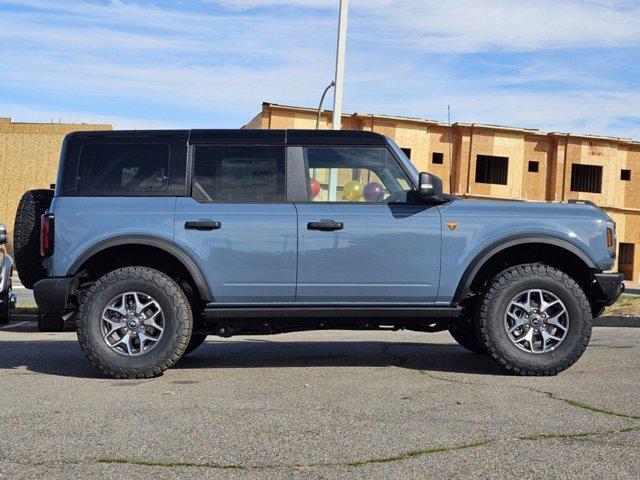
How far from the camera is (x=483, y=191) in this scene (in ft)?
140

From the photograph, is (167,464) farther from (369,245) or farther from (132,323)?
(369,245)

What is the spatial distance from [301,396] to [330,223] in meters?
1.53

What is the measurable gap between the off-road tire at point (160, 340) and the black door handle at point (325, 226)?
1174 mm

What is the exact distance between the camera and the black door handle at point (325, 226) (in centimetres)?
662

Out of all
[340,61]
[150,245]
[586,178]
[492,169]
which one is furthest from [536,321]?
[586,178]

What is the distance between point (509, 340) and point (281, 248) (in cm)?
196

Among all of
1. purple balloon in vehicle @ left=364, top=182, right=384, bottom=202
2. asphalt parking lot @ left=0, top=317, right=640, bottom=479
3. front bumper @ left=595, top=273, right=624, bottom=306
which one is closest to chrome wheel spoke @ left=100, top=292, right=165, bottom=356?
asphalt parking lot @ left=0, top=317, right=640, bottom=479

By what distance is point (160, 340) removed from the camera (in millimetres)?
6531

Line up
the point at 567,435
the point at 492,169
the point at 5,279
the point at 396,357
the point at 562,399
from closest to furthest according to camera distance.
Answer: the point at 567,435
the point at 562,399
the point at 396,357
the point at 5,279
the point at 492,169

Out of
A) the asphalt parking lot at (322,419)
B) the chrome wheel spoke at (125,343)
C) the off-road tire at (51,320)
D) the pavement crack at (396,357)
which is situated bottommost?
the pavement crack at (396,357)

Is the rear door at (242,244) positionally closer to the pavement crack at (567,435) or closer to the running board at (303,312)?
the running board at (303,312)

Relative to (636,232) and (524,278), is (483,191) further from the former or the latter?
(524,278)

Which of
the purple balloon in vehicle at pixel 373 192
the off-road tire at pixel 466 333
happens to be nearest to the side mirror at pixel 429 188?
the purple balloon in vehicle at pixel 373 192

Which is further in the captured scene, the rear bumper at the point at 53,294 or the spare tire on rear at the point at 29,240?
the spare tire on rear at the point at 29,240
